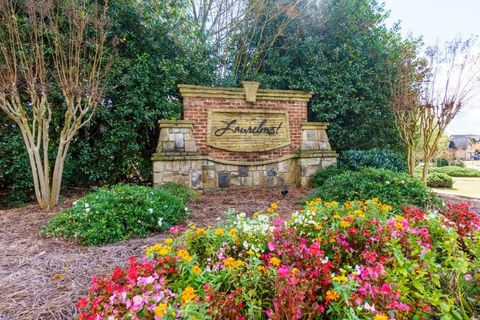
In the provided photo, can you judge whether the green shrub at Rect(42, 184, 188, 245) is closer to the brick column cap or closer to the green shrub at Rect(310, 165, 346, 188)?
the brick column cap

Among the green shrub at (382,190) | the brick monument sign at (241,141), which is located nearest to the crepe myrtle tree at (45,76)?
the brick monument sign at (241,141)

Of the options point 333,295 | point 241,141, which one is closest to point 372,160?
point 241,141

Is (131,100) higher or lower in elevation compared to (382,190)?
higher

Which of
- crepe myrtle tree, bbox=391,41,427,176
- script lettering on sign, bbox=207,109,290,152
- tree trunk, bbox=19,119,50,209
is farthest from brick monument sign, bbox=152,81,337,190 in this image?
crepe myrtle tree, bbox=391,41,427,176

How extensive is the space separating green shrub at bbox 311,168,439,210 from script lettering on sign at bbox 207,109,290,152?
204 centimetres

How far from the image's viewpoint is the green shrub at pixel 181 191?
4.80m

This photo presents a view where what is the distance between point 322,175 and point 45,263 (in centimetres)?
504

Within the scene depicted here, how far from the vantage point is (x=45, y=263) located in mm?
2477

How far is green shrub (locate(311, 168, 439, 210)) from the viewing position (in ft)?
13.4

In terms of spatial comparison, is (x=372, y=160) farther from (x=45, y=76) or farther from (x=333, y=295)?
(x=45, y=76)

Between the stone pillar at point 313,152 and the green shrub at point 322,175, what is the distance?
13cm

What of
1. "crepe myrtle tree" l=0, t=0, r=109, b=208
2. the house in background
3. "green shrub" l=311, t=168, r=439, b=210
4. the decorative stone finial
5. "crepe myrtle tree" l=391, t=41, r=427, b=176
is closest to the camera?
"green shrub" l=311, t=168, r=439, b=210

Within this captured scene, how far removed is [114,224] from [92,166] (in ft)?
10.2

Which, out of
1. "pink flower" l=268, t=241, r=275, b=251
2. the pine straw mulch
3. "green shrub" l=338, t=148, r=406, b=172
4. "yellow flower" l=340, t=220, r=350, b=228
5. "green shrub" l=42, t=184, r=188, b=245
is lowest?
the pine straw mulch
